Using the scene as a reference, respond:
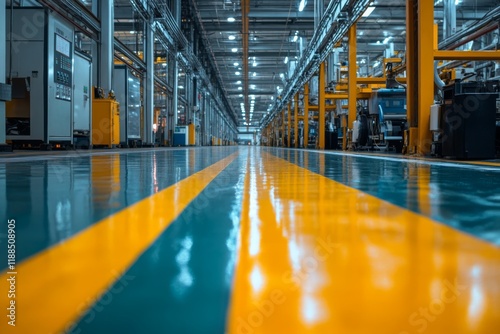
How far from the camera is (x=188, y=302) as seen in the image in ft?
2.51

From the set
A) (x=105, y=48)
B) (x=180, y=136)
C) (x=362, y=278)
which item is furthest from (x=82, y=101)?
(x=180, y=136)

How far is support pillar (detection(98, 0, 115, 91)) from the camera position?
1162 centimetres

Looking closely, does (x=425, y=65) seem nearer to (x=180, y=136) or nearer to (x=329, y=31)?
(x=329, y=31)

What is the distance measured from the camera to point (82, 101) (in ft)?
34.2

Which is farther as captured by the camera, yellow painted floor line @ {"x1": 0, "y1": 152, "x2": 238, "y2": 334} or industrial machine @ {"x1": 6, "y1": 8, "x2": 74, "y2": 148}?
industrial machine @ {"x1": 6, "y1": 8, "x2": 74, "y2": 148}

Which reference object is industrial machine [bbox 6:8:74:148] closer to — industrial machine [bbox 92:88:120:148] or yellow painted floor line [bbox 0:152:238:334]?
industrial machine [bbox 92:88:120:148]

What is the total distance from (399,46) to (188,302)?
2708cm

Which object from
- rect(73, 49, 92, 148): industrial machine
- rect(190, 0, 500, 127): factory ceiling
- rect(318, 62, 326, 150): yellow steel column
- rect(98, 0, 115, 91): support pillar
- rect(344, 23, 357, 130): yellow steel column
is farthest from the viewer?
rect(190, 0, 500, 127): factory ceiling

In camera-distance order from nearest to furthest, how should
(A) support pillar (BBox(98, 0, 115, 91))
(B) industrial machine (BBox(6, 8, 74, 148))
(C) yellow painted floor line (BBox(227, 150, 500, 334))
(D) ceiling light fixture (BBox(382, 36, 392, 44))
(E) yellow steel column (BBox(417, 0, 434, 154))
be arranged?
(C) yellow painted floor line (BBox(227, 150, 500, 334)) → (E) yellow steel column (BBox(417, 0, 434, 154)) → (B) industrial machine (BBox(6, 8, 74, 148)) → (A) support pillar (BBox(98, 0, 115, 91)) → (D) ceiling light fixture (BBox(382, 36, 392, 44))

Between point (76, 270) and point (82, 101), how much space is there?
10.4 m

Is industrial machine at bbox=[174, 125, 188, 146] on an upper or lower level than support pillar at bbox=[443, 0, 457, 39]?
lower

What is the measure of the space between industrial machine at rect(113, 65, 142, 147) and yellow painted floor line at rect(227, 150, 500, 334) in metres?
12.8

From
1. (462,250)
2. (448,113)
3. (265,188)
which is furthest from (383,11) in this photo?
(462,250)

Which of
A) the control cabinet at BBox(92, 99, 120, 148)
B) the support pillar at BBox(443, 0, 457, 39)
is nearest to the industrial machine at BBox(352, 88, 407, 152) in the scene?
the support pillar at BBox(443, 0, 457, 39)
